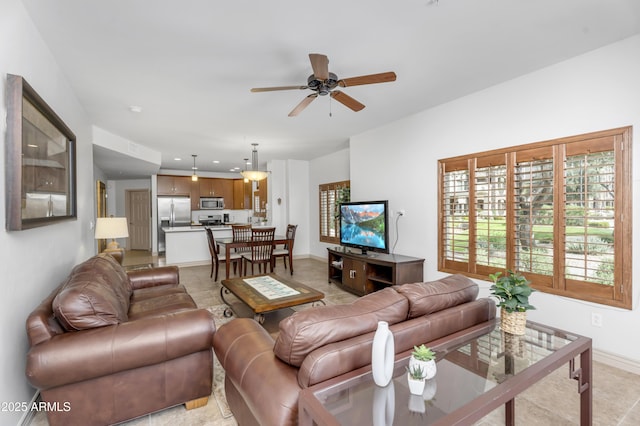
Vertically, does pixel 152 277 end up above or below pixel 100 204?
below

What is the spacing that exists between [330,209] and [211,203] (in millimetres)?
4341

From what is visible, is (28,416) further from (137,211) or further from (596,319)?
(137,211)

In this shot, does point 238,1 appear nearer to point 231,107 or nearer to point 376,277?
point 231,107

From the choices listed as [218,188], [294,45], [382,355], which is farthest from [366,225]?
[218,188]

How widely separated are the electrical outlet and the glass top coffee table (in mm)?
1326

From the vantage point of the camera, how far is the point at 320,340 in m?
1.26

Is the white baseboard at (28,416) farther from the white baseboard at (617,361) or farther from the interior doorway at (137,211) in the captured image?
the interior doorway at (137,211)

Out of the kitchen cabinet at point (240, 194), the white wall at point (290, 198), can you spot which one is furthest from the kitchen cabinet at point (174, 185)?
the white wall at point (290, 198)

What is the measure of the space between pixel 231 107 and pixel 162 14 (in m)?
1.80

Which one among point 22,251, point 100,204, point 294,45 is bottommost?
point 22,251

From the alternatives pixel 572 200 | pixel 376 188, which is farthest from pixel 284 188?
pixel 572 200

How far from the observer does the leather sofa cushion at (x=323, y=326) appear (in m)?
1.25

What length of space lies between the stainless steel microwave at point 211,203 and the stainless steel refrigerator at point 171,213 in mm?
407

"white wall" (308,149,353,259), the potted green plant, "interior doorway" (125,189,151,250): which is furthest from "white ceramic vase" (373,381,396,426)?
"interior doorway" (125,189,151,250)
